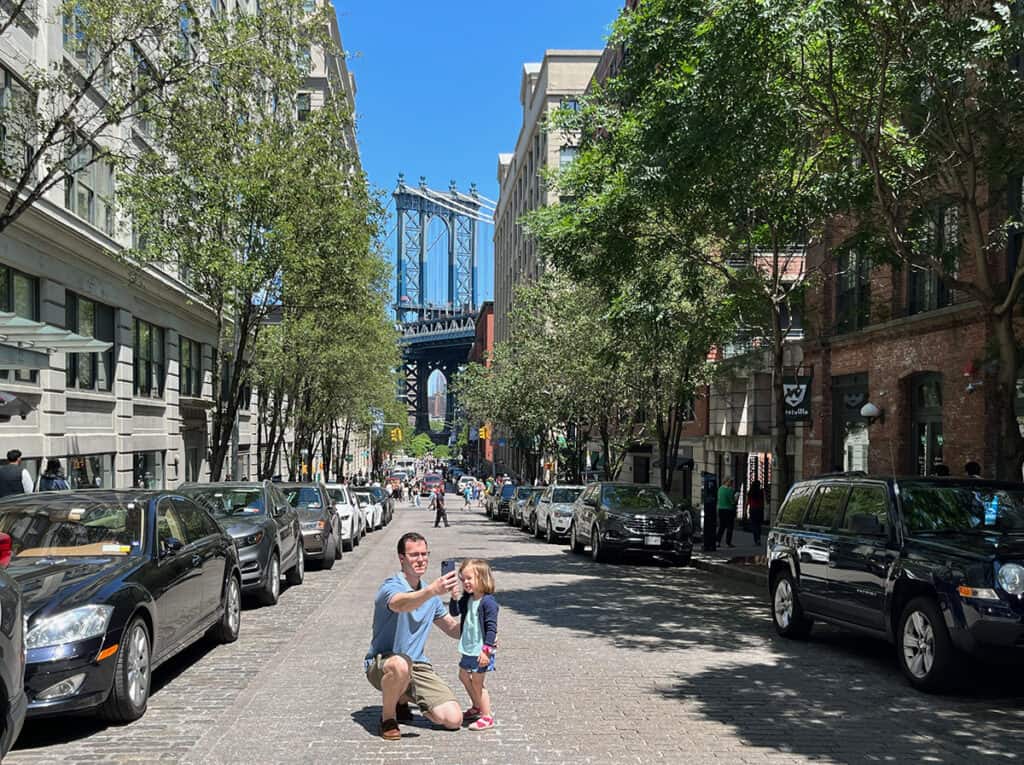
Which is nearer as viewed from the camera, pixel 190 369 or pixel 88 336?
pixel 88 336

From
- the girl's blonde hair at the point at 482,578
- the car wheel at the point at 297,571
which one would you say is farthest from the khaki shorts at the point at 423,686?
the car wheel at the point at 297,571

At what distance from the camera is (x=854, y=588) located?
30.3 feet

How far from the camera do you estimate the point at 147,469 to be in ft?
96.0

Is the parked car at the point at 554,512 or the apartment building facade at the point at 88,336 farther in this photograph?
the parked car at the point at 554,512

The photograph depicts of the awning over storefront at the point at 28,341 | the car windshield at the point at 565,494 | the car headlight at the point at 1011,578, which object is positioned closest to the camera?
the car headlight at the point at 1011,578

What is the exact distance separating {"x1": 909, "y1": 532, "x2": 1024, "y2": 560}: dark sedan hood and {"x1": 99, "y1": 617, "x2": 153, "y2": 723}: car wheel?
613 centimetres

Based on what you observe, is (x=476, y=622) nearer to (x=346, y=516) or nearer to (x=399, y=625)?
(x=399, y=625)

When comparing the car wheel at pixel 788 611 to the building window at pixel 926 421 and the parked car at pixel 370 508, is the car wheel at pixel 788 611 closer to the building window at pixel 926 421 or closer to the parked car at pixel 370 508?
the building window at pixel 926 421

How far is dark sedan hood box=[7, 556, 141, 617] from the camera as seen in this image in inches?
261

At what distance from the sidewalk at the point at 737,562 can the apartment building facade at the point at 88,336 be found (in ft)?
37.6

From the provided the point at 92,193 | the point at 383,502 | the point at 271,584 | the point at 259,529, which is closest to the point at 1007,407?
the point at 259,529

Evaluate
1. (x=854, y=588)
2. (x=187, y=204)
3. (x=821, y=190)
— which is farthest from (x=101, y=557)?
(x=187, y=204)

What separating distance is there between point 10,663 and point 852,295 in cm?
2248

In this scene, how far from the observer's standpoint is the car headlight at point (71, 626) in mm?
6371
